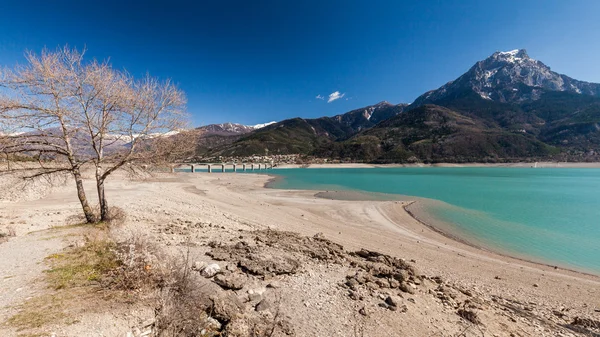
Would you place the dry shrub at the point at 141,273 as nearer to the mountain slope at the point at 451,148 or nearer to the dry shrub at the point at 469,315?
the dry shrub at the point at 469,315

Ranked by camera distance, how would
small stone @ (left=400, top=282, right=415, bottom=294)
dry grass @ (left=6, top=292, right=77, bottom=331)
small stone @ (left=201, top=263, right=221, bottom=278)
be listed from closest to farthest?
dry grass @ (left=6, top=292, right=77, bottom=331) < small stone @ (left=201, top=263, right=221, bottom=278) < small stone @ (left=400, top=282, right=415, bottom=294)

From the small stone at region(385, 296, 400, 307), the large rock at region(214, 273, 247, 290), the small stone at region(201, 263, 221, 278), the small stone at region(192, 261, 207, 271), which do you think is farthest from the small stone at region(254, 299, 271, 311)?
the small stone at region(385, 296, 400, 307)

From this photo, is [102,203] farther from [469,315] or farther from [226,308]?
[469,315]

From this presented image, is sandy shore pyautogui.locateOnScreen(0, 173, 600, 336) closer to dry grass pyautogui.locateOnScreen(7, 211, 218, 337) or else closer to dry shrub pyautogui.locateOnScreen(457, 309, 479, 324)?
dry shrub pyautogui.locateOnScreen(457, 309, 479, 324)

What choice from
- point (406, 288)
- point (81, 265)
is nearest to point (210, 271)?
point (81, 265)

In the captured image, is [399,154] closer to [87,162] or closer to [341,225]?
[341,225]

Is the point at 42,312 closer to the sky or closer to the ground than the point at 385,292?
closer to the sky

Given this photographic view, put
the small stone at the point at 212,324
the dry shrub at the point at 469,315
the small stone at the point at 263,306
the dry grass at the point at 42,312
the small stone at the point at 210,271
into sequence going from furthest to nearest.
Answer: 1. the small stone at the point at 210,271
2. the dry shrub at the point at 469,315
3. the small stone at the point at 263,306
4. the small stone at the point at 212,324
5. the dry grass at the point at 42,312

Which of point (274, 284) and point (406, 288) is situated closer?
point (274, 284)

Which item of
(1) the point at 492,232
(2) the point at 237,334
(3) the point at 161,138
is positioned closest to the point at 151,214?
(3) the point at 161,138

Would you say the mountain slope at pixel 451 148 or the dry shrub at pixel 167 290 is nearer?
the dry shrub at pixel 167 290

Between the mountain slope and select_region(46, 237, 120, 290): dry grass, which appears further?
the mountain slope

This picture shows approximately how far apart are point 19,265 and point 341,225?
1537 centimetres

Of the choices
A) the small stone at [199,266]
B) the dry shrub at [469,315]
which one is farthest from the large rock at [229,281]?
the dry shrub at [469,315]
